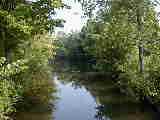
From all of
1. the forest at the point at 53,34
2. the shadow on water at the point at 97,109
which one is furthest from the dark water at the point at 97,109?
the forest at the point at 53,34

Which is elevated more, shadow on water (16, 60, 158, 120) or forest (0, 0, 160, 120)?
forest (0, 0, 160, 120)

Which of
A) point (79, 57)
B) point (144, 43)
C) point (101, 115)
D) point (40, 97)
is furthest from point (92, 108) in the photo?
point (79, 57)

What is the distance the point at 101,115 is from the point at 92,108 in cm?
302

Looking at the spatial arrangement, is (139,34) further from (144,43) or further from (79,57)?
(79,57)

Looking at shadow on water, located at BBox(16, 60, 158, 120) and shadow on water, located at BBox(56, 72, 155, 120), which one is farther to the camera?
shadow on water, located at BBox(16, 60, 158, 120)

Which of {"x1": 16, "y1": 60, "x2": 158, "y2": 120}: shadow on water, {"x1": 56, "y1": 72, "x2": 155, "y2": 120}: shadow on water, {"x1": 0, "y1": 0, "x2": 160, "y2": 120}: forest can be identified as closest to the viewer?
{"x1": 0, "y1": 0, "x2": 160, "y2": 120}: forest

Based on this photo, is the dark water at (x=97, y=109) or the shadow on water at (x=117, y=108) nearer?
the shadow on water at (x=117, y=108)

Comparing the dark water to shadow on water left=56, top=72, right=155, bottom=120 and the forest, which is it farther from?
the forest

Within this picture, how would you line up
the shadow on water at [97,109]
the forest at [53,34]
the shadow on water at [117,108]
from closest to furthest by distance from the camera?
the forest at [53,34] < the shadow on water at [117,108] < the shadow on water at [97,109]

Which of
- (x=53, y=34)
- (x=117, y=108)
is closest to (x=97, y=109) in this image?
(x=117, y=108)

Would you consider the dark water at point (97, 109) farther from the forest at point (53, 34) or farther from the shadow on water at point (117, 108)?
the forest at point (53, 34)

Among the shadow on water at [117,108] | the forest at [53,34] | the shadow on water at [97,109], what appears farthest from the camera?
the shadow on water at [97,109]

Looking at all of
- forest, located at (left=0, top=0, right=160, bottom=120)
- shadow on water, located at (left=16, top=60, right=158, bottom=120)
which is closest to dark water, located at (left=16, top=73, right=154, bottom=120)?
shadow on water, located at (left=16, top=60, right=158, bottom=120)

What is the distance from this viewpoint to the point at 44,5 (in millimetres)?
8977
